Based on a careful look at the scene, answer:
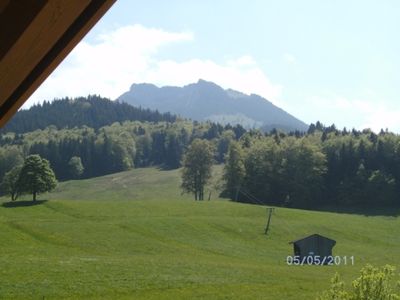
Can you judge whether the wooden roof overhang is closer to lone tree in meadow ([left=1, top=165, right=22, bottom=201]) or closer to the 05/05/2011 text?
the 05/05/2011 text

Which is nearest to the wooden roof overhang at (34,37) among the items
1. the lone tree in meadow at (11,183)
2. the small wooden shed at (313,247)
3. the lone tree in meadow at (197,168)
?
the small wooden shed at (313,247)

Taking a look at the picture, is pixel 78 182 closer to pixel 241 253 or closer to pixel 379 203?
pixel 379 203

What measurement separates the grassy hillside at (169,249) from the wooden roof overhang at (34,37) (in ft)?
98.3

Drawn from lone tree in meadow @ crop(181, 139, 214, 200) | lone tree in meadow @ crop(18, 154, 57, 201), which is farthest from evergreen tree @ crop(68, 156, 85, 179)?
lone tree in meadow @ crop(18, 154, 57, 201)

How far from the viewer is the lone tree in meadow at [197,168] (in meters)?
117

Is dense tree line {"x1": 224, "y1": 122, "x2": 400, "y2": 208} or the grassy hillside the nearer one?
the grassy hillside

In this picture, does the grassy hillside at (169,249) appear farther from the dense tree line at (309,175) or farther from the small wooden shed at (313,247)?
the dense tree line at (309,175)

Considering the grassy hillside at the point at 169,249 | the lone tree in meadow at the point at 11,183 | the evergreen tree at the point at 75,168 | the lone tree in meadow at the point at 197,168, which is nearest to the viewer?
the grassy hillside at the point at 169,249

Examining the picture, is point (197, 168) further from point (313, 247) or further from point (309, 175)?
point (313, 247)

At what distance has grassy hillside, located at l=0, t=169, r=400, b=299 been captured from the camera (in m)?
34.8

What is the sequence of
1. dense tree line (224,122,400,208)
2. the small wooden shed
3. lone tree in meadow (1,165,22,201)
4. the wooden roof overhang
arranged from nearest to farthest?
the wooden roof overhang < the small wooden shed < lone tree in meadow (1,165,22,201) < dense tree line (224,122,400,208)

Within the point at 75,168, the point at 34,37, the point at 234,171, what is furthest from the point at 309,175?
the point at 34,37

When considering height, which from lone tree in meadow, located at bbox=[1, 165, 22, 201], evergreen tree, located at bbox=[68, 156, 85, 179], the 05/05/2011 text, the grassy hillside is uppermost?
evergreen tree, located at bbox=[68, 156, 85, 179]

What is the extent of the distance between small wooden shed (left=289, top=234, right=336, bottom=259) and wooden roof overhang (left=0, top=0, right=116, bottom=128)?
5845 cm
